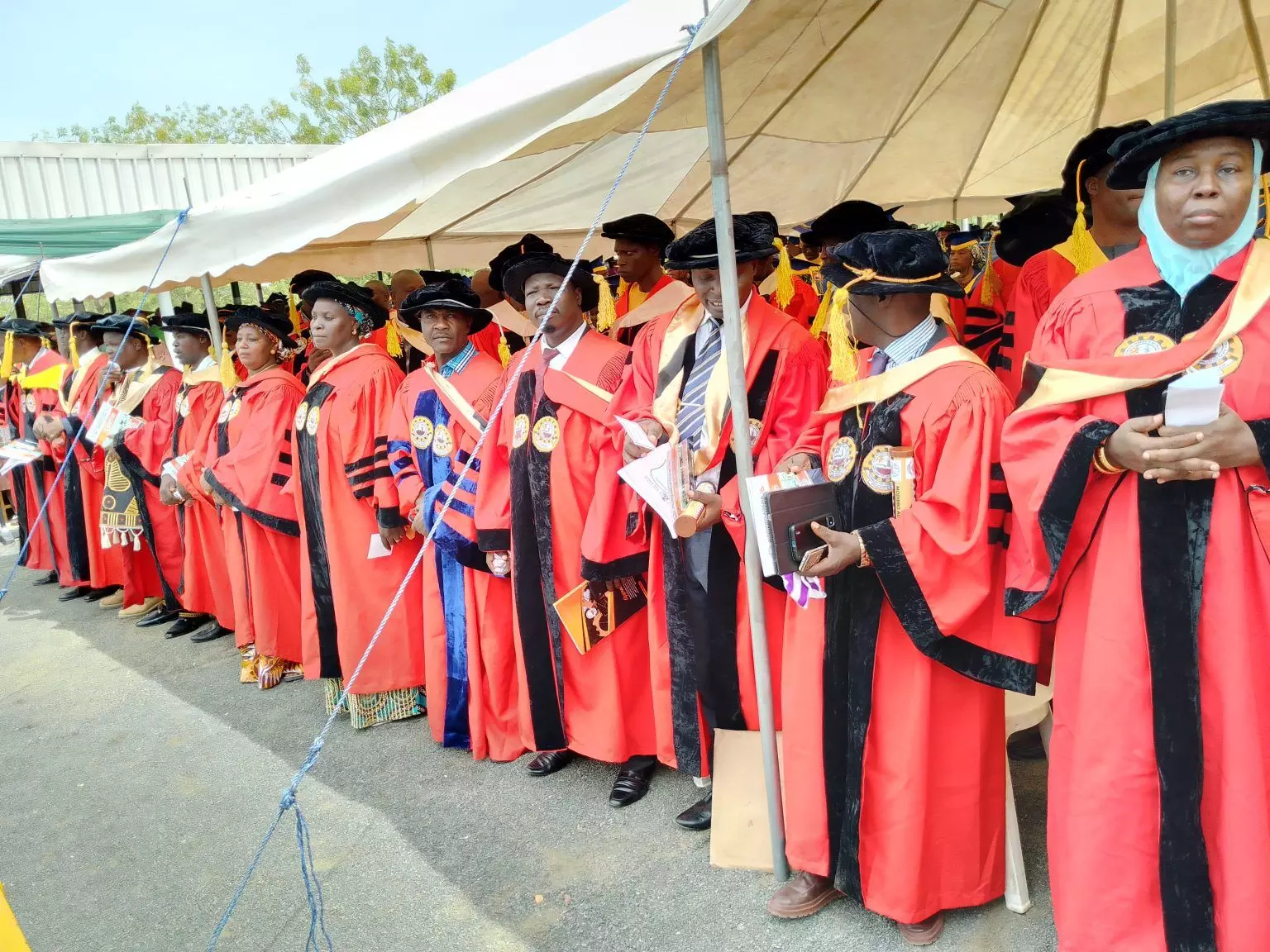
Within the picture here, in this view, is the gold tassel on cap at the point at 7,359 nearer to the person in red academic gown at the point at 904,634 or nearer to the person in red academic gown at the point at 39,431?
the person in red academic gown at the point at 39,431

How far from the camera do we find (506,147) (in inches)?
101

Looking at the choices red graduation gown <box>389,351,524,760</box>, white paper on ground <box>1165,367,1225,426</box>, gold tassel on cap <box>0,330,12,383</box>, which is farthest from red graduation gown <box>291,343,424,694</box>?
gold tassel on cap <box>0,330,12,383</box>

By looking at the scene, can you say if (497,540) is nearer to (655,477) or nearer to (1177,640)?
(655,477)

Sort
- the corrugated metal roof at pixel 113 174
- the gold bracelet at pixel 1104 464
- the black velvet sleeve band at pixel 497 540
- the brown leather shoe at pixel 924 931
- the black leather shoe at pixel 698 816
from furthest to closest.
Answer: the corrugated metal roof at pixel 113 174 → the black velvet sleeve band at pixel 497 540 → the black leather shoe at pixel 698 816 → the brown leather shoe at pixel 924 931 → the gold bracelet at pixel 1104 464

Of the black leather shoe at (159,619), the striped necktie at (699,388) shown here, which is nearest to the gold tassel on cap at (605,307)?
the striped necktie at (699,388)

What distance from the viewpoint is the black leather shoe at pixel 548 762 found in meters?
3.92

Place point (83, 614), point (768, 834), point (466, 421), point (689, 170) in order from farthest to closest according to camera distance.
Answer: point (83, 614), point (689, 170), point (466, 421), point (768, 834)

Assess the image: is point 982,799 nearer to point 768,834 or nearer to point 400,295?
point 768,834

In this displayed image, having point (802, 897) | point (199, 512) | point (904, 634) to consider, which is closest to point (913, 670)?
point (904, 634)

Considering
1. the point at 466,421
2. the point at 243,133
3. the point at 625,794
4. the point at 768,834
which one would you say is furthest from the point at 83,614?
the point at 243,133

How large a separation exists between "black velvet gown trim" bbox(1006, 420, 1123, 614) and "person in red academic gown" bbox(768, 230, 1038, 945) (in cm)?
23

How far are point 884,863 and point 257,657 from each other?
408cm

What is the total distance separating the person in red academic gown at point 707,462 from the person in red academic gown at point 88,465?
17.8ft

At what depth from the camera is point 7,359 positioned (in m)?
8.05
